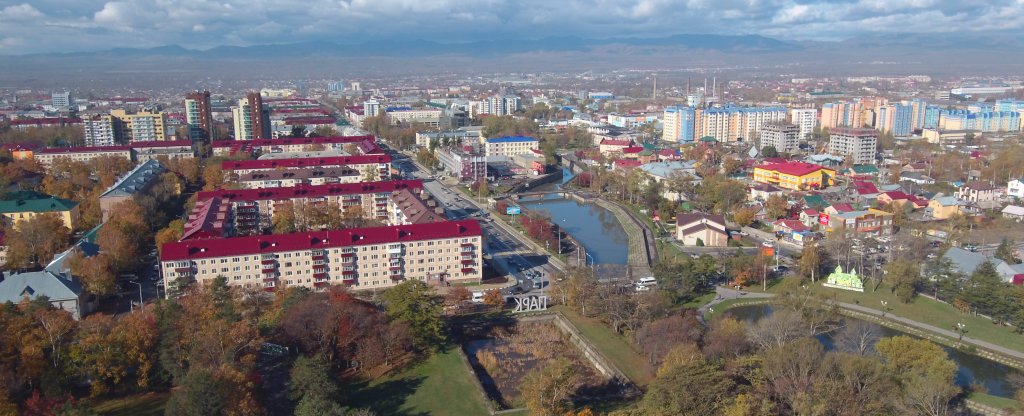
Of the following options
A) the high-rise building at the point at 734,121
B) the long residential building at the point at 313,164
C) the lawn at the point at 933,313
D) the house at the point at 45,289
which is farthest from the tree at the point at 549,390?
the high-rise building at the point at 734,121

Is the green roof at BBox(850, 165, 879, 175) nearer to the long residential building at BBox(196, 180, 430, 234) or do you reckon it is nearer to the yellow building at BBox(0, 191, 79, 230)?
the long residential building at BBox(196, 180, 430, 234)

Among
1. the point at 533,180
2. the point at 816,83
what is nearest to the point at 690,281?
the point at 533,180

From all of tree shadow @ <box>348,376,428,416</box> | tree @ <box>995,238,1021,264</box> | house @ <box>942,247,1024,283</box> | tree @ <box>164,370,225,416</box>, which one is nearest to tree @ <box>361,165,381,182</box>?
A: tree shadow @ <box>348,376,428,416</box>

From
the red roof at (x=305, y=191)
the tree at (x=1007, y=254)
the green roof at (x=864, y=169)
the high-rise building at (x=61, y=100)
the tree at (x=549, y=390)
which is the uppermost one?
the high-rise building at (x=61, y=100)

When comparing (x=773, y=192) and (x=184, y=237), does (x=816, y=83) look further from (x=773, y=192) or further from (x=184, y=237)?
(x=184, y=237)

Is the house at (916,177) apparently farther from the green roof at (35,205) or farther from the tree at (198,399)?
the green roof at (35,205)

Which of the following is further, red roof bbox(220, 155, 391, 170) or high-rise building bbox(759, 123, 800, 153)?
high-rise building bbox(759, 123, 800, 153)
